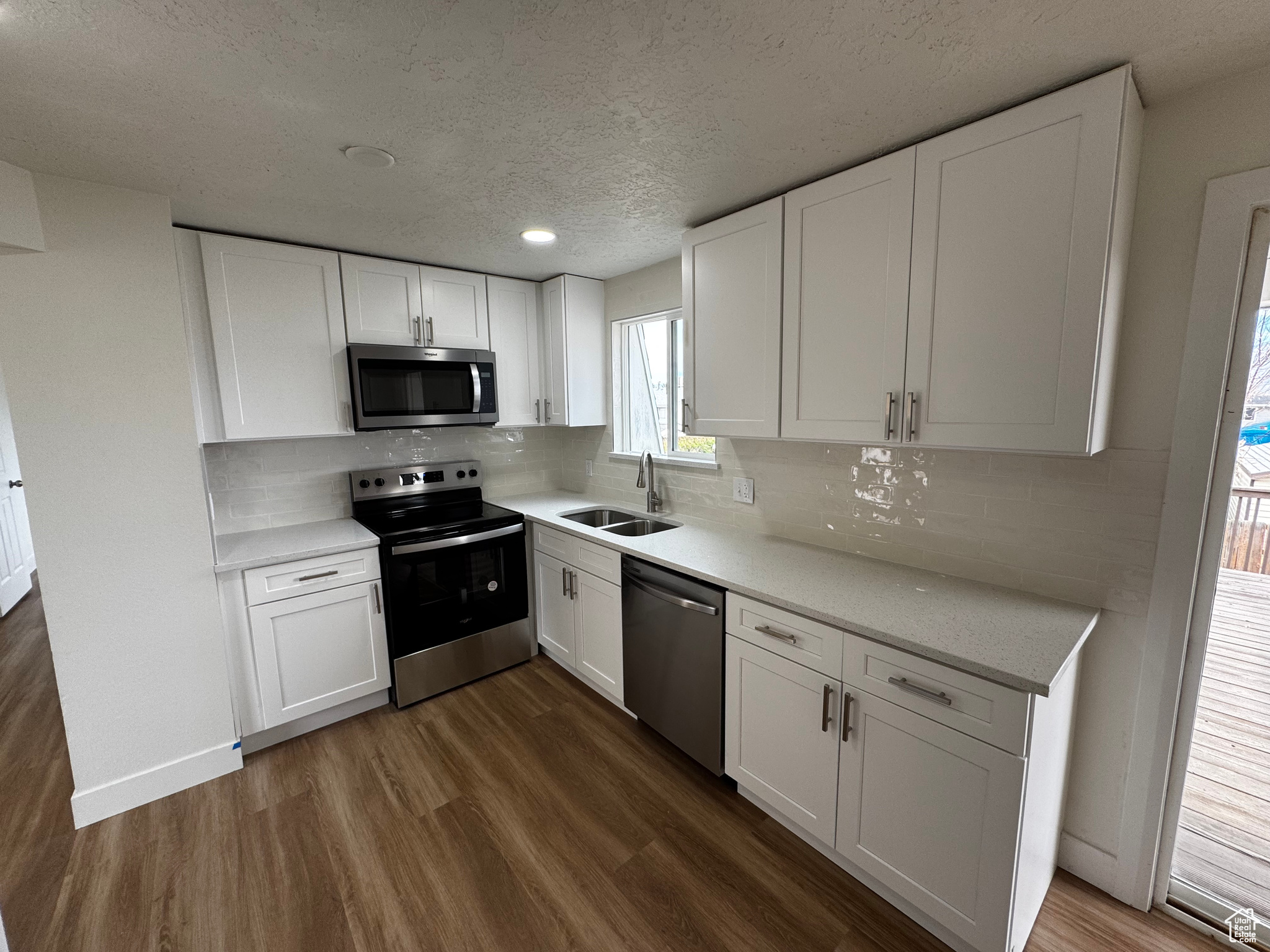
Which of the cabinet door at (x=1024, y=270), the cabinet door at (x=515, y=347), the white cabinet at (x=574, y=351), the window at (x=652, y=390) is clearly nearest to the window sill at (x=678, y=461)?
the window at (x=652, y=390)

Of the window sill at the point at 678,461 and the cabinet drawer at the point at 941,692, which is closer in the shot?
the cabinet drawer at the point at 941,692

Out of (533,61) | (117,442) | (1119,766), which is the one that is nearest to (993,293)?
(533,61)

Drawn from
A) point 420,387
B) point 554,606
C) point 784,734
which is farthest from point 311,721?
point 784,734

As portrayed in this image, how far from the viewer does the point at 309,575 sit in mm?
2367

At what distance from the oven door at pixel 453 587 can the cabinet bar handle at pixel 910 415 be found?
2049 millimetres

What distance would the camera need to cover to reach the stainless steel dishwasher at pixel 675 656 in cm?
199

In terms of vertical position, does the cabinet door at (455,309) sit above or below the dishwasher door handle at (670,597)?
above

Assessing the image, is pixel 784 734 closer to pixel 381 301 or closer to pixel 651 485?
pixel 651 485

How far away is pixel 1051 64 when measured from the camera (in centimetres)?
123

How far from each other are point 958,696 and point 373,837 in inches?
79.5

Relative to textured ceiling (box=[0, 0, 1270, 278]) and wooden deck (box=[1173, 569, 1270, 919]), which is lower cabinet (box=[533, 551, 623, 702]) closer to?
textured ceiling (box=[0, 0, 1270, 278])

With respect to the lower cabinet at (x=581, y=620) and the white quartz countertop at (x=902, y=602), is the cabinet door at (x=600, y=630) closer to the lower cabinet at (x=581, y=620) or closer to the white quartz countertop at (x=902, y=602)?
the lower cabinet at (x=581, y=620)

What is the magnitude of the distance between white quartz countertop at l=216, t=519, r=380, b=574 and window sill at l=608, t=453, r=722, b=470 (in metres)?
1.46

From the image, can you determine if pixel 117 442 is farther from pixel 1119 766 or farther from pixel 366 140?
pixel 1119 766
